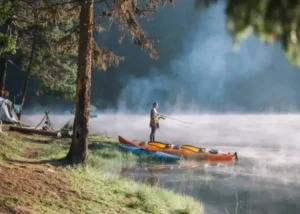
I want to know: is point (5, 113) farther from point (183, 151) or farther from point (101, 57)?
point (101, 57)

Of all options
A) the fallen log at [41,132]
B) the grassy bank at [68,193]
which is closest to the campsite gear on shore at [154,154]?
the fallen log at [41,132]

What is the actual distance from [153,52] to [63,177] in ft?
12.6

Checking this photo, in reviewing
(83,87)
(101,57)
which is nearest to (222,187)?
(101,57)

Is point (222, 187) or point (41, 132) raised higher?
point (41, 132)

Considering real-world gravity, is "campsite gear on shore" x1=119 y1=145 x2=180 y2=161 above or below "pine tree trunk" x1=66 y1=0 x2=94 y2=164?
below

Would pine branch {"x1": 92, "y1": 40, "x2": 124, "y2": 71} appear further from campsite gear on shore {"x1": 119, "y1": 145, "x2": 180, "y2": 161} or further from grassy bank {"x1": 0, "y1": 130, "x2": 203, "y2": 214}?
campsite gear on shore {"x1": 119, "y1": 145, "x2": 180, "y2": 161}

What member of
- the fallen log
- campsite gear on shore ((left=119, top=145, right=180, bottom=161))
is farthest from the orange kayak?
the fallen log

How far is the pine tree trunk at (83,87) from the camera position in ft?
32.8

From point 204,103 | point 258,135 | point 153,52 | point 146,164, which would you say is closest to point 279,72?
point 204,103

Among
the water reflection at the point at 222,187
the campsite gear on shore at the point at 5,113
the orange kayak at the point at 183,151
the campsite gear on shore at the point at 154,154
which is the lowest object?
the water reflection at the point at 222,187

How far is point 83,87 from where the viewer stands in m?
10.1

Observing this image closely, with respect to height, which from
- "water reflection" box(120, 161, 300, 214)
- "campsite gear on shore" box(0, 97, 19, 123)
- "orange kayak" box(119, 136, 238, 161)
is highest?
"campsite gear on shore" box(0, 97, 19, 123)

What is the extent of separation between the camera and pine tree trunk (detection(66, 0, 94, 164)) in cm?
1001

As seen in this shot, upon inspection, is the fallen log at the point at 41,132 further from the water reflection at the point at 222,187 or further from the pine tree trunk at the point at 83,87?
the pine tree trunk at the point at 83,87
